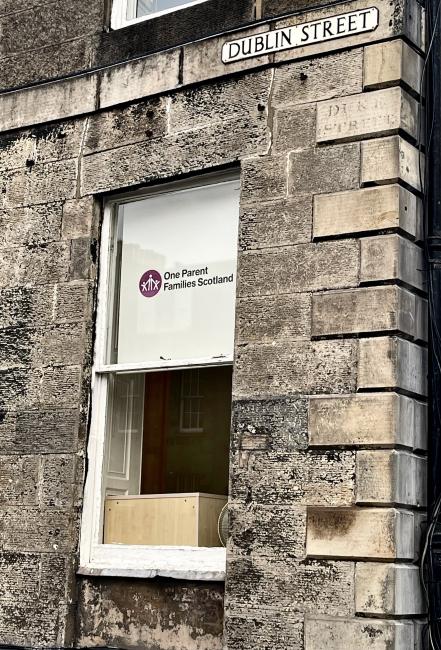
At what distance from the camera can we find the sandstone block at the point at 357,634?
6746 millimetres

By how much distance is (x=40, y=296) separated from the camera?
8.92 m

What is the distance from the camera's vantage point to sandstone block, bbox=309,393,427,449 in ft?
23.1

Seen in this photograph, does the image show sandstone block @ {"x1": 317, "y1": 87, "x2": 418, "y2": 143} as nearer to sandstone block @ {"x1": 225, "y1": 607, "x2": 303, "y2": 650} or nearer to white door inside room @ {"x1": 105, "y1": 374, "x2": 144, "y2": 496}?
white door inside room @ {"x1": 105, "y1": 374, "x2": 144, "y2": 496}

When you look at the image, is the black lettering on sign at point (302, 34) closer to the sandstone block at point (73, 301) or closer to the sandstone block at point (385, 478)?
the sandstone block at point (73, 301)

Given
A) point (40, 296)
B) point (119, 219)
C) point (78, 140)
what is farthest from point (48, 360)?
point (78, 140)

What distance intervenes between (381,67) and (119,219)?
250 centimetres

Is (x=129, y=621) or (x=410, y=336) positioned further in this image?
(x=129, y=621)

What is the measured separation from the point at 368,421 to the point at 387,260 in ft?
3.54

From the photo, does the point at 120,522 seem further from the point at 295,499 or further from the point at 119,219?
the point at 119,219

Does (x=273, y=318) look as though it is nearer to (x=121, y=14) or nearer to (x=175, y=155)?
(x=175, y=155)

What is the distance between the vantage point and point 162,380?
8.52m

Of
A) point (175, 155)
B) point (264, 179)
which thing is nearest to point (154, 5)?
point (175, 155)

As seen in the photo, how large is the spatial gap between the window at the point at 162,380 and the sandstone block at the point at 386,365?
118 cm

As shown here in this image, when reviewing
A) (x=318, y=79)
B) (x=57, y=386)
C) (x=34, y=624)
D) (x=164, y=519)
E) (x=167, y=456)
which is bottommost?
(x=34, y=624)
